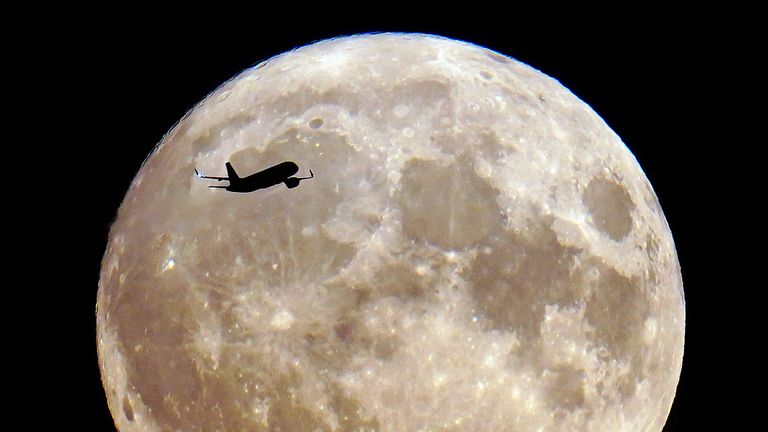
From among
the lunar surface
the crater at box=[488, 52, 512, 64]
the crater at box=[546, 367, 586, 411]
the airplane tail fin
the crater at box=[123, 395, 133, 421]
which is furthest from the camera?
the crater at box=[488, 52, 512, 64]

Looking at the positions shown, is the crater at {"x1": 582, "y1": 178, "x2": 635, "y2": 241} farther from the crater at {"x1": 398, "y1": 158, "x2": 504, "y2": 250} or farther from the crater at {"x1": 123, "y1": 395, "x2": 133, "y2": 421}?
the crater at {"x1": 123, "y1": 395, "x2": 133, "y2": 421}

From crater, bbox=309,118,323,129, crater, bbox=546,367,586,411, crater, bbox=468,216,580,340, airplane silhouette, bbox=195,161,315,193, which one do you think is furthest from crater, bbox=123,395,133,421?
crater, bbox=546,367,586,411

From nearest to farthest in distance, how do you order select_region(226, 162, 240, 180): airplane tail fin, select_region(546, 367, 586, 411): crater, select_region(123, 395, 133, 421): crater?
select_region(546, 367, 586, 411): crater < select_region(226, 162, 240, 180): airplane tail fin < select_region(123, 395, 133, 421): crater

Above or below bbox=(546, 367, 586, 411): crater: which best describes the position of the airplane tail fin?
above

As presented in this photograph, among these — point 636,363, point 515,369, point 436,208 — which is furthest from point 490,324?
point 636,363

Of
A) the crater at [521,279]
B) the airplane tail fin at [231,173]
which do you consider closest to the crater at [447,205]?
the crater at [521,279]

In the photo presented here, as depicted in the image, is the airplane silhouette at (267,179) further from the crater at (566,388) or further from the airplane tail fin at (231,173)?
the crater at (566,388)

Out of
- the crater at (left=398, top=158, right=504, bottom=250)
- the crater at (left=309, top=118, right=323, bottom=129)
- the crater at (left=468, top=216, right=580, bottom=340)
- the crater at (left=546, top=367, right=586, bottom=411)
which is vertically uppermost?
the crater at (left=309, top=118, right=323, bottom=129)

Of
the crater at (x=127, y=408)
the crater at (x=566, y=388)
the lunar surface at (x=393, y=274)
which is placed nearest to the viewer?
the lunar surface at (x=393, y=274)
